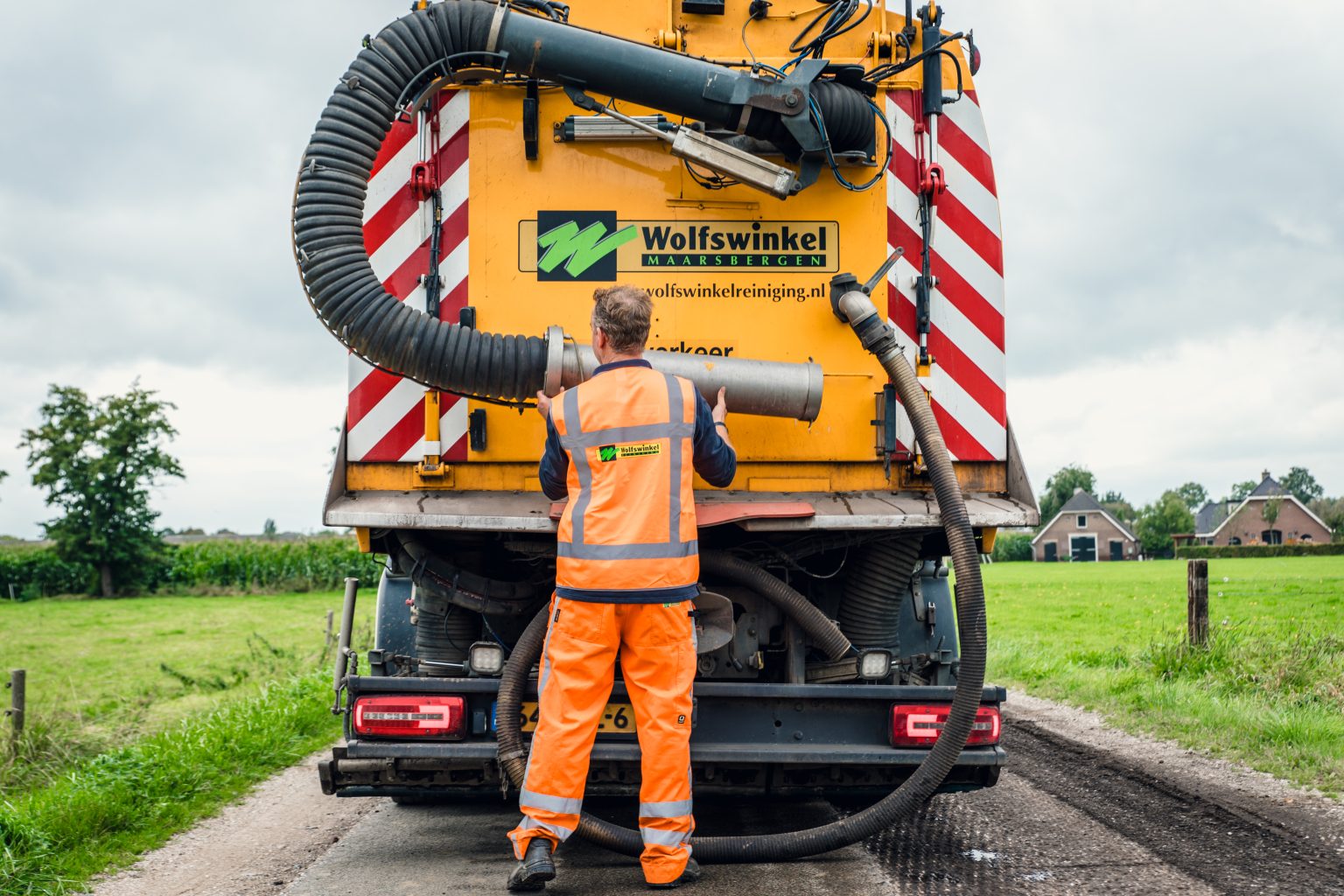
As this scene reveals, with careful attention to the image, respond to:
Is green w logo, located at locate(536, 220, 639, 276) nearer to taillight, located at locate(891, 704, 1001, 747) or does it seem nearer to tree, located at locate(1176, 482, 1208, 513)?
taillight, located at locate(891, 704, 1001, 747)

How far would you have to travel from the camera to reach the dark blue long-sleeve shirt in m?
3.85

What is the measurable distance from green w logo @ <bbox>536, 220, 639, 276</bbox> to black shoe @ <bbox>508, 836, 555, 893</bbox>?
206cm

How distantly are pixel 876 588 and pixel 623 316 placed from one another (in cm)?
152

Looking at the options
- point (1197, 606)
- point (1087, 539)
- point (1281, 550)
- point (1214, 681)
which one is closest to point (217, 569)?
point (1197, 606)

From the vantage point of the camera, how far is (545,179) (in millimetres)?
4449

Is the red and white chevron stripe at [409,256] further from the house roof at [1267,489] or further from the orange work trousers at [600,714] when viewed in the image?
the house roof at [1267,489]

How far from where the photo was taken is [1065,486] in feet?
348

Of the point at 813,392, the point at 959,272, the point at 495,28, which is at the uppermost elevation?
the point at 495,28

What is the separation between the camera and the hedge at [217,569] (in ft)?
150

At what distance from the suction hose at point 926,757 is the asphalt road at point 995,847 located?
13 centimetres

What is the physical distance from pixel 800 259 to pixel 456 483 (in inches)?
61.6

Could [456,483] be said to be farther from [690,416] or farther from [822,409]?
[822,409]

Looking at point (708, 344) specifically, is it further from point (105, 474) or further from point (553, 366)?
point (105, 474)

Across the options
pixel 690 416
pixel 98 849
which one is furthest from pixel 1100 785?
pixel 98 849
